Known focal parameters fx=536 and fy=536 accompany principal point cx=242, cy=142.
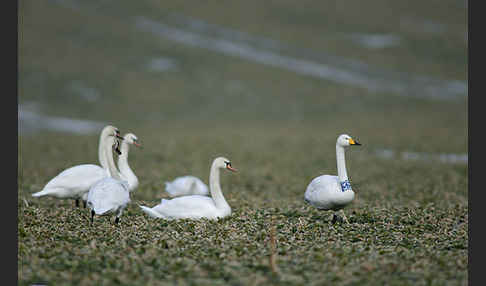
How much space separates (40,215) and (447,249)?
6.84 metres

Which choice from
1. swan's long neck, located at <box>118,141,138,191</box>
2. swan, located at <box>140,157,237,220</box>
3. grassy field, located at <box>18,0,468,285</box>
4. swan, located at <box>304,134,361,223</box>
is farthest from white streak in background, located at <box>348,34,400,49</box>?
swan, located at <box>140,157,237,220</box>

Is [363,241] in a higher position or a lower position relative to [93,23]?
lower

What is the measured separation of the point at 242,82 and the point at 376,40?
1643 centimetres

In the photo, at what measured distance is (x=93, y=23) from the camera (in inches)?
1959

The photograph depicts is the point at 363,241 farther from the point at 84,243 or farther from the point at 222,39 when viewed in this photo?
the point at 222,39

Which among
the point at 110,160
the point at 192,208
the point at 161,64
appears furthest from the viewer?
the point at 161,64

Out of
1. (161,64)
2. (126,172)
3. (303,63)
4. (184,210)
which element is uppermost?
(303,63)

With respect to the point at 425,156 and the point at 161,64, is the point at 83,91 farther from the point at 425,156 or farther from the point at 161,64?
the point at 425,156

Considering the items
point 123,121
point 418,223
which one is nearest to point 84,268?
point 418,223

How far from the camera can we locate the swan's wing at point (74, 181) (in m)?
9.51

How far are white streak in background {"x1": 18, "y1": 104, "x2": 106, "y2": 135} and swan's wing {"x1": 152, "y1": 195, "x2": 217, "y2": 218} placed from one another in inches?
841

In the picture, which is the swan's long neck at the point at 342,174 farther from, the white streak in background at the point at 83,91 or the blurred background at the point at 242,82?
the white streak in background at the point at 83,91

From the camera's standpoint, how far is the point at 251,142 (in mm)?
24672

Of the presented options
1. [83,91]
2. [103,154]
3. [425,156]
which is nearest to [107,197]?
[103,154]
